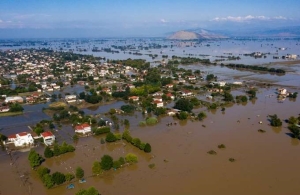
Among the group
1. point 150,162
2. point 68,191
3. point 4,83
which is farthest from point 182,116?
point 4,83

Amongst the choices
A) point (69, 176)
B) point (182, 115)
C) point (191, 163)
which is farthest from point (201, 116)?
point (69, 176)

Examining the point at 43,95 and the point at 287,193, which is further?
the point at 43,95

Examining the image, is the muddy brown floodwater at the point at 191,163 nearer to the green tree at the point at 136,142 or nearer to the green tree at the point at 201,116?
the green tree at the point at 136,142

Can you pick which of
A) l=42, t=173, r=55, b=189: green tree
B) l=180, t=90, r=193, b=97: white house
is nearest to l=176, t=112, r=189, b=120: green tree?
l=180, t=90, r=193, b=97: white house

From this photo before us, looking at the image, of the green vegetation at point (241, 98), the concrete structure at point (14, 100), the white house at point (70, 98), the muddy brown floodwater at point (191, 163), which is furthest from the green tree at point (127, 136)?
the concrete structure at point (14, 100)

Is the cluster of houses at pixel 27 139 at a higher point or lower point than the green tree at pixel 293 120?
lower

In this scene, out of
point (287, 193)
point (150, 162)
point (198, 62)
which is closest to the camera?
point (287, 193)

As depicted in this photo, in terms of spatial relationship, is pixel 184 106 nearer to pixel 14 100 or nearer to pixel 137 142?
pixel 137 142

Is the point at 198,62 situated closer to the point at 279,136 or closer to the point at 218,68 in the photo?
Answer: the point at 218,68

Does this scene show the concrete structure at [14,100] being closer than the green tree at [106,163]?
No
